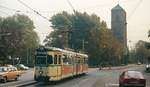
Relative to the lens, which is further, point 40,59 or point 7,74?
point 7,74

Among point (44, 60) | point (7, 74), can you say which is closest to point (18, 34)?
point (7, 74)

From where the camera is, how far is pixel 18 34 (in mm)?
118875

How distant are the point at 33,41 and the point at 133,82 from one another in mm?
95342

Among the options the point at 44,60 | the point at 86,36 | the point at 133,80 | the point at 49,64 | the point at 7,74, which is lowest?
the point at 133,80

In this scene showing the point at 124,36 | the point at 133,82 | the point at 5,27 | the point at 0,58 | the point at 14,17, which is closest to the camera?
the point at 133,82

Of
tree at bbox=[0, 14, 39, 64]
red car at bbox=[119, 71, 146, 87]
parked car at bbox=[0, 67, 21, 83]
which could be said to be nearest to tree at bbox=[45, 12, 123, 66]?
tree at bbox=[0, 14, 39, 64]

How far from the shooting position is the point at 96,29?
399ft

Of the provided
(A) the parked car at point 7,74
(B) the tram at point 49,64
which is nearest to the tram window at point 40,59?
(B) the tram at point 49,64

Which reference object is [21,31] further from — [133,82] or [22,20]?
[133,82]

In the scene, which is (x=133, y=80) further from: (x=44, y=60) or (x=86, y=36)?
(x=86, y=36)

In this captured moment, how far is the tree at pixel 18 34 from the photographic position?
11322 centimetres

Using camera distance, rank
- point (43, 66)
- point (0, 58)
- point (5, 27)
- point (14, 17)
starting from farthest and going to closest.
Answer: point (14, 17) < point (5, 27) < point (0, 58) < point (43, 66)

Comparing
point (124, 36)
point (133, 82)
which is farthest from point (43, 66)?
point (124, 36)

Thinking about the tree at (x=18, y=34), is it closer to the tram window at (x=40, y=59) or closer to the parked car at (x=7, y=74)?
the parked car at (x=7, y=74)
